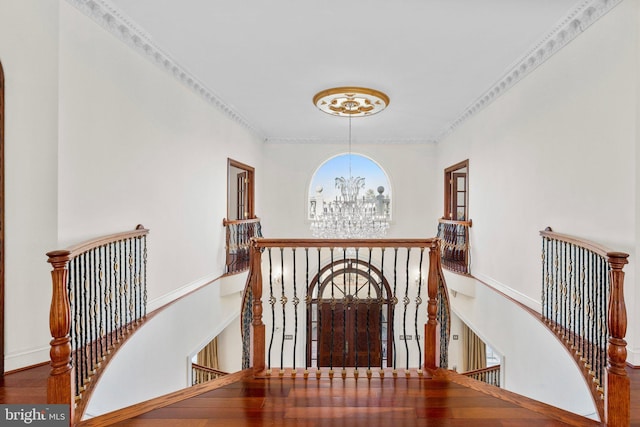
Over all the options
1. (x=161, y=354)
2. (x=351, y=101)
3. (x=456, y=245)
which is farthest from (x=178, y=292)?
(x=456, y=245)

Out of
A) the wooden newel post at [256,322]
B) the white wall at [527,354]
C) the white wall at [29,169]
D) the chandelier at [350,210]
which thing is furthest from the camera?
the chandelier at [350,210]

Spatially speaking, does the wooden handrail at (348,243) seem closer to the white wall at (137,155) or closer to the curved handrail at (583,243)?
the curved handrail at (583,243)

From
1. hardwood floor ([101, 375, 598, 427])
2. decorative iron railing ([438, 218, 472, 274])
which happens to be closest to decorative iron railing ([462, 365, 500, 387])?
decorative iron railing ([438, 218, 472, 274])

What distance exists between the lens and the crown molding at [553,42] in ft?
8.71

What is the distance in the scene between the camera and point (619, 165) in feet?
8.21

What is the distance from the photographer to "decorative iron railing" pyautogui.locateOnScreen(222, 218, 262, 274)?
18.1ft

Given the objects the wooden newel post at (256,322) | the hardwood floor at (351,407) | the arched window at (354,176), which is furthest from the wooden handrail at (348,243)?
the arched window at (354,176)

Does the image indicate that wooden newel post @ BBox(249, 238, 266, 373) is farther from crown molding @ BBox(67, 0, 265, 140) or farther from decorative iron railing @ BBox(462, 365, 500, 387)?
decorative iron railing @ BBox(462, 365, 500, 387)

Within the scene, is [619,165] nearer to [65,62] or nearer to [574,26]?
[574,26]

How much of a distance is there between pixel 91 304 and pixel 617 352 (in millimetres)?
3424

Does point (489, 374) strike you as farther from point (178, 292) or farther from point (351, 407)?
point (178, 292)

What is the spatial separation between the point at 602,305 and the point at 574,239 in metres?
0.56

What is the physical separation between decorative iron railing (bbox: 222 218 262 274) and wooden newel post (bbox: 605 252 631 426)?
4.68 metres

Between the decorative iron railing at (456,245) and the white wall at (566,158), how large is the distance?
577mm
